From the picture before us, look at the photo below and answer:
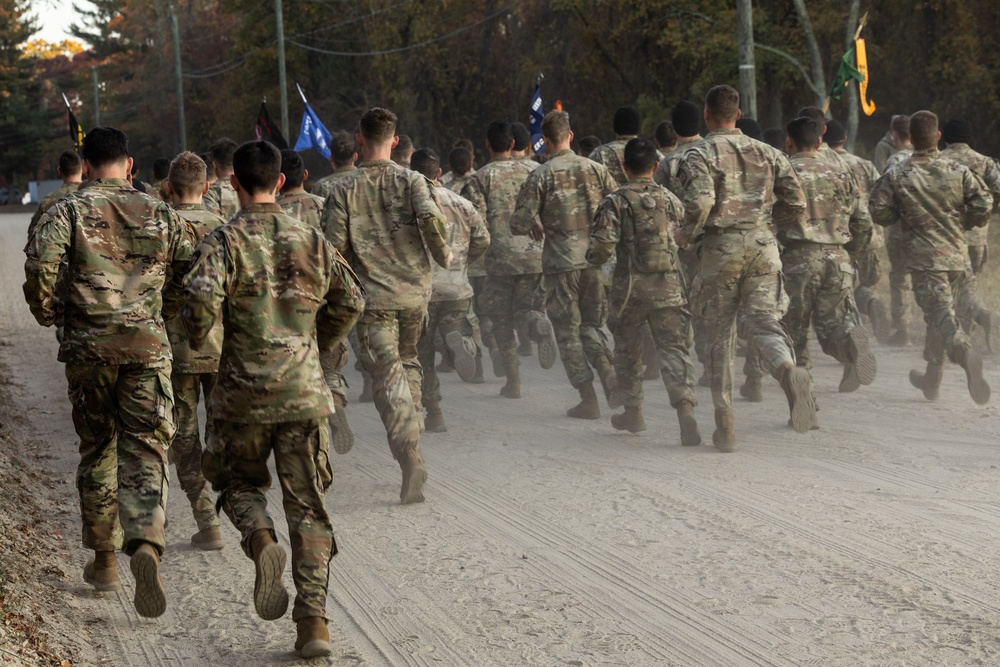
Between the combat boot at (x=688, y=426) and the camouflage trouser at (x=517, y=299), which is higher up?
the camouflage trouser at (x=517, y=299)

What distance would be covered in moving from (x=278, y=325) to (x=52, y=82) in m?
92.5

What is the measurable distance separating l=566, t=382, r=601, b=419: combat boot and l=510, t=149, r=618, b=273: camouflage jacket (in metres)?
1.06

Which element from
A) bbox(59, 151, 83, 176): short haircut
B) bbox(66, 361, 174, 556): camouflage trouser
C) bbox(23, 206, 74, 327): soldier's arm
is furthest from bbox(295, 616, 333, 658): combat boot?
bbox(59, 151, 83, 176): short haircut

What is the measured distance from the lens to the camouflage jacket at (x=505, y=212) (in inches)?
532

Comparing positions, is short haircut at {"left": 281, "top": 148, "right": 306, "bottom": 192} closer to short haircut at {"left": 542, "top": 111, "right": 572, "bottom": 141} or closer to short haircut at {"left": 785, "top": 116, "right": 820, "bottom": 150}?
short haircut at {"left": 542, "top": 111, "right": 572, "bottom": 141}

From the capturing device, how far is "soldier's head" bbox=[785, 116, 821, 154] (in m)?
11.1

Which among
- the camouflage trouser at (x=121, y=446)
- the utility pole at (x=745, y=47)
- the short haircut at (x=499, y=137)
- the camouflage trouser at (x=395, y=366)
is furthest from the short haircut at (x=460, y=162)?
the camouflage trouser at (x=121, y=446)

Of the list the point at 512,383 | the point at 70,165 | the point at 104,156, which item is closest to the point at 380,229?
the point at 104,156

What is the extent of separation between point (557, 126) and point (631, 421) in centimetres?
259

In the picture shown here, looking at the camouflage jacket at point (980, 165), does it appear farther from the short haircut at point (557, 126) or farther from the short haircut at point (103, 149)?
the short haircut at point (103, 149)

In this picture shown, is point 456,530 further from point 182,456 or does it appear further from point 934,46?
point 934,46

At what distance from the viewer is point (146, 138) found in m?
77.9

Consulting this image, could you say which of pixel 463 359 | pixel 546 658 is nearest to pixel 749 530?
pixel 546 658

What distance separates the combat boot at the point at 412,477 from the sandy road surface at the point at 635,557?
13 cm
